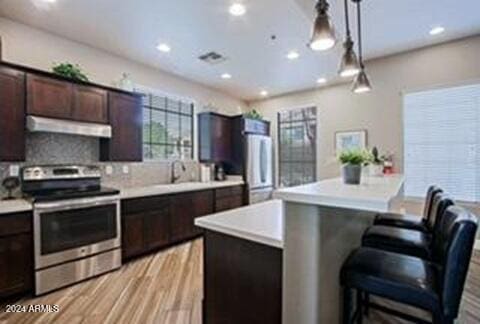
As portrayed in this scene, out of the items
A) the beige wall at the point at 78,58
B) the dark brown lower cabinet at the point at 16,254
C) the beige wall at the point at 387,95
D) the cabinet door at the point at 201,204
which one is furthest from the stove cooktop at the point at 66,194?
the beige wall at the point at 387,95

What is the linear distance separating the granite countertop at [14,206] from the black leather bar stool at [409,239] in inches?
129

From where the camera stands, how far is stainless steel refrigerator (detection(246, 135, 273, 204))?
595 centimetres

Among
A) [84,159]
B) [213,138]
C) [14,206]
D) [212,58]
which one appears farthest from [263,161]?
[14,206]

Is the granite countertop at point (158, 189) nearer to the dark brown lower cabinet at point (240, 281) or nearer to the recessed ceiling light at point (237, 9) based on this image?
the dark brown lower cabinet at point (240, 281)

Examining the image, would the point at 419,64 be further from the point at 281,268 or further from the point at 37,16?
the point at 37,16

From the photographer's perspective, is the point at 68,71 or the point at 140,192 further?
the point at 140,192

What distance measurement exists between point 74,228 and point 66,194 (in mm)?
396

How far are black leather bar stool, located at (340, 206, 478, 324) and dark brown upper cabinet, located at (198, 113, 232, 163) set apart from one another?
166 inches

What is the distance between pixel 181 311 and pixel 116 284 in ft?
3.28

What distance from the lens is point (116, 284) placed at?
120 inches

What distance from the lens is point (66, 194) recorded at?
3.04 m

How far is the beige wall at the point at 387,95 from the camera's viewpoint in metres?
4.16

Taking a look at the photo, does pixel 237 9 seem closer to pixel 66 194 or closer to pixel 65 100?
pixel 65 100

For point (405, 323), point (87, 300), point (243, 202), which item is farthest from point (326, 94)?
point (87, 300)
